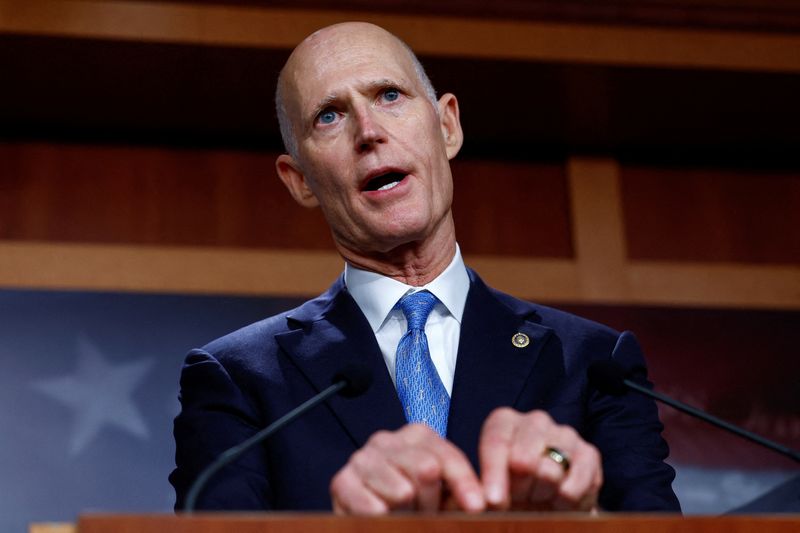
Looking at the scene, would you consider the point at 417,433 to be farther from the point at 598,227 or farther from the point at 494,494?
the point at 598,227

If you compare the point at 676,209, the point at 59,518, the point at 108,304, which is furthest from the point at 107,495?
the point at 676,209

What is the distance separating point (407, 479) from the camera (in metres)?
1.23

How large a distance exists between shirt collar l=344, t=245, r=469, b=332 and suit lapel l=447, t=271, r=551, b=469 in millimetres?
25

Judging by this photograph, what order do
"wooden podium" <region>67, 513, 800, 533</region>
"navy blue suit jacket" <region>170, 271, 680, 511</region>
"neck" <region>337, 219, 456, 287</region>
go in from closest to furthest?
"wooden podium" <region>67, 513, 800, 533</region>, "navy blue suit jacket" <region>170, 271, 680, 511</region>, "neck" <region>337, 219, 456, 287</region>

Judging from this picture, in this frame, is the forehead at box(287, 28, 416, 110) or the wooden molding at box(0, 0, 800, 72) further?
the wooden molding at box(0, 0, 800, 72)

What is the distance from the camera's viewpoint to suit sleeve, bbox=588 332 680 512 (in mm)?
1656

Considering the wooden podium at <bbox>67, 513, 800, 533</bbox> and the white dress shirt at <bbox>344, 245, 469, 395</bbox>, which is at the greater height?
the white dress shirt at <bbox>344, 245, 469, 395</bbox>

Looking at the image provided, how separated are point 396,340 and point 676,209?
190 centimetres

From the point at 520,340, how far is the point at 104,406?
5.03 feet

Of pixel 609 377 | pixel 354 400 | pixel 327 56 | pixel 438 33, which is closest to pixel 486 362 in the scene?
pixel 354 400

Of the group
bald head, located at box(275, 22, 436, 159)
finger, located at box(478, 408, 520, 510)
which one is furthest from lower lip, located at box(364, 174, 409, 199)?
finger, located at box(478, 408, 520, 510)

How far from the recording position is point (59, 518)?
2.95 m

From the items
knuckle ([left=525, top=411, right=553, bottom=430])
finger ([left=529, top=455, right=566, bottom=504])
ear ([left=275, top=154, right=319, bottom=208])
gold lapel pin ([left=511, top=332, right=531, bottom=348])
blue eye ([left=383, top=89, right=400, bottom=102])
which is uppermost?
blue eye ([left=383, top=89, right=400, bottom=102])

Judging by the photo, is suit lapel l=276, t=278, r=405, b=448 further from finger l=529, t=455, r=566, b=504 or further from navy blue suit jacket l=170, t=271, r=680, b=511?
finger l=529, t=455, r=566, b=504
